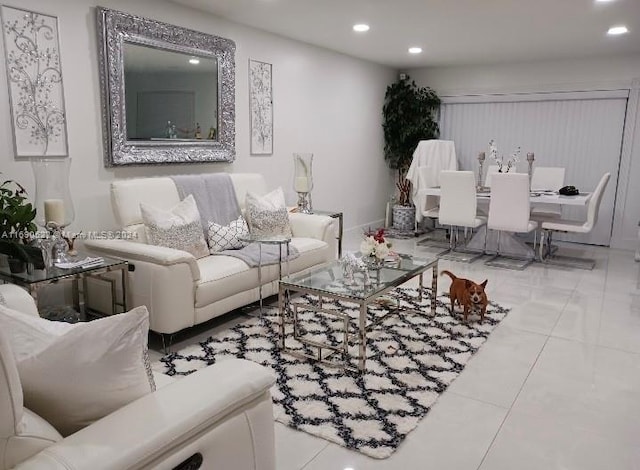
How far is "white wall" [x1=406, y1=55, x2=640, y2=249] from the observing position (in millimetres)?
6145

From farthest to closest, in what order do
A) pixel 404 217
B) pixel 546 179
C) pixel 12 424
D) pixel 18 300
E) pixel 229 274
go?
pixel 404 217 → pixel 546 179 → pixel 229 274 → pixel 18 300 → pixel 12 424

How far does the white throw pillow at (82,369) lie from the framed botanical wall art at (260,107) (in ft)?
12.8

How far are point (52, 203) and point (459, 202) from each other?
418 centimetres

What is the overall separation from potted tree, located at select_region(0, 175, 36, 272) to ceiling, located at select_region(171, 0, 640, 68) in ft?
7.10

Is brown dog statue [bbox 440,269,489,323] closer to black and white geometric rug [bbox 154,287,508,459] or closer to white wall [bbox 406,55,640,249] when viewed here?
black and white geometric rug [bbox 154,287,508,459]

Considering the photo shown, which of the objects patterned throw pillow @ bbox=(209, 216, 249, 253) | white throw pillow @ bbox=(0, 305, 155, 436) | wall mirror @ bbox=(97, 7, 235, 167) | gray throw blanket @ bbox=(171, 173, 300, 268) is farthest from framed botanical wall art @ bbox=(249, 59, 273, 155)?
white throw pillow @ bbox=(0, 305, 155, 436)

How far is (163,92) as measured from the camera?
13.2ft

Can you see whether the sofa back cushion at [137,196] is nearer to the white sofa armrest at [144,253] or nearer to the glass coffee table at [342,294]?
the white sofa armrest at [144,253]

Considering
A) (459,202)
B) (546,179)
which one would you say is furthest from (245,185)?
(546,179)

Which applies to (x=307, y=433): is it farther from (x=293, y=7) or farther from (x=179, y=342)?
(x=293, y=7)

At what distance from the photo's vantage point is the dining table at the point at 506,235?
543 cm

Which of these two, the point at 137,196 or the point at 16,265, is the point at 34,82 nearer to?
the point at 137,196

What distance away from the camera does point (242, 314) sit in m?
3.73

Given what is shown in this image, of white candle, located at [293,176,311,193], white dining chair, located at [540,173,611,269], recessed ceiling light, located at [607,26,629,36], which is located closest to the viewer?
recessed ceiling light, located at [607,26,629,36]
